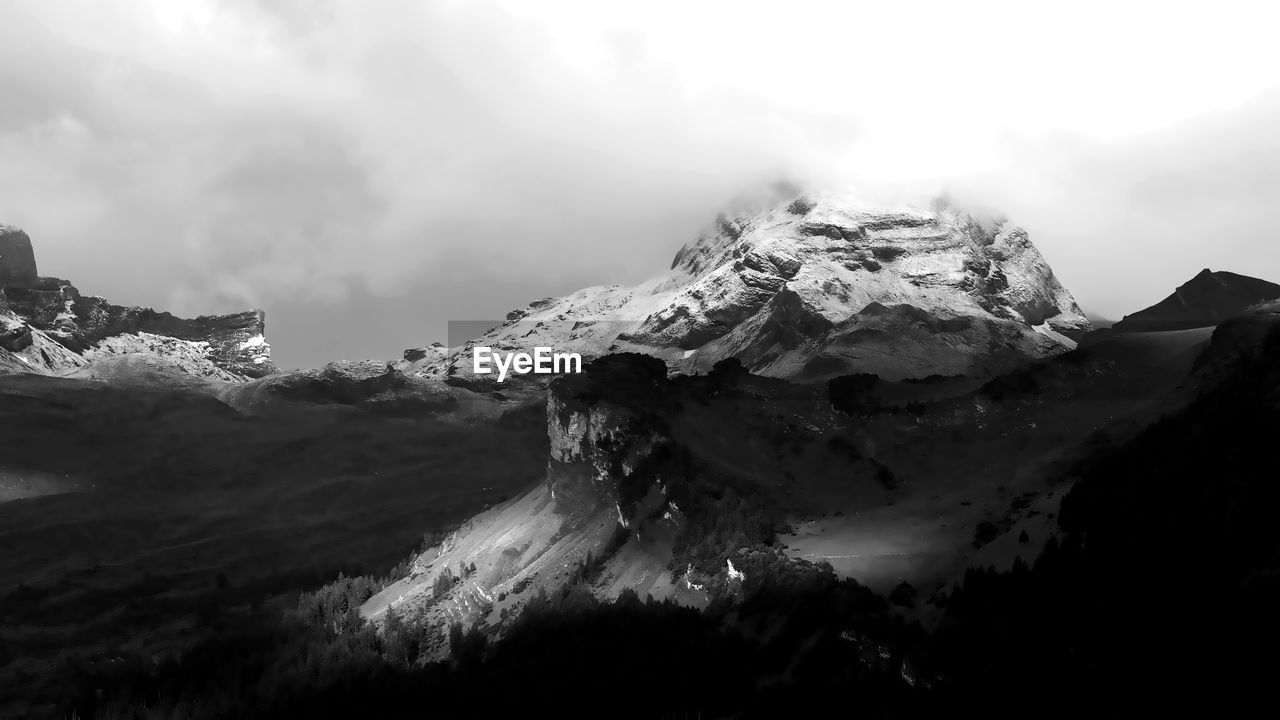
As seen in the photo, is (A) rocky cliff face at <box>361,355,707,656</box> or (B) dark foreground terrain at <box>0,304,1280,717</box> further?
(A) rocky cliff face at <box>361,355,707,656</box>

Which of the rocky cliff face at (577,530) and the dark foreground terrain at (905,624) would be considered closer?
the dark foreground terrain at (905,624)

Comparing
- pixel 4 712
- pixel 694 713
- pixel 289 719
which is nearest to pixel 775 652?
pixel 694 713

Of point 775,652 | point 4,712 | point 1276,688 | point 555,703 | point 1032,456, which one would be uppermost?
point 1032,456

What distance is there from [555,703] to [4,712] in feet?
309

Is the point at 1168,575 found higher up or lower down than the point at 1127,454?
lower down

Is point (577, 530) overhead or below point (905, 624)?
below

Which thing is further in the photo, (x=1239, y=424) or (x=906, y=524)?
(x=906, y=524)

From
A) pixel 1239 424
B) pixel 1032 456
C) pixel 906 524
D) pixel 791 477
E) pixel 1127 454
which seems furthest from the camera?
pixel 791 477

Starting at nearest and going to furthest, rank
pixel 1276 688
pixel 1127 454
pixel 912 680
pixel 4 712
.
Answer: pixel 1276 688
pixel 912 680
pixel 1127 454
pixel 4 712

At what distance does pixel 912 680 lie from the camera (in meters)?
81.6

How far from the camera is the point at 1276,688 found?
5934cm

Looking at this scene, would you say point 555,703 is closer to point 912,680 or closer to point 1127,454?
point 912,680

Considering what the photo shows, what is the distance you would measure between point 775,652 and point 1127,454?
37600 millimetres

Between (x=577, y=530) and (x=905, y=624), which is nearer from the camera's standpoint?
(x=905, y=624)
